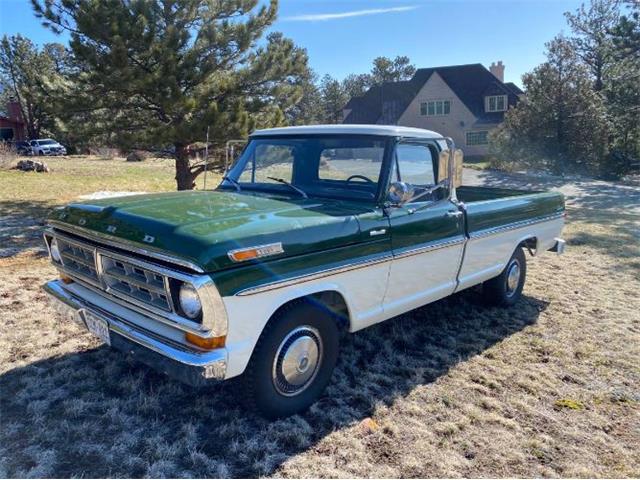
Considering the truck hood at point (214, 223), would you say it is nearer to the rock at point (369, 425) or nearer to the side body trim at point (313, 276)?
the side body trim at point (313, 276)

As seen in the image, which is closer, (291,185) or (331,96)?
(291,185)

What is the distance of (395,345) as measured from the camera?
4.61 m

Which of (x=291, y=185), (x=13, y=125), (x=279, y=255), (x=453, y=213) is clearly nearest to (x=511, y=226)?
(x=453, y=213)

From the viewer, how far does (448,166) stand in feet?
14.1

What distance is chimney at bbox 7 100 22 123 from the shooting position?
4694 centimetres

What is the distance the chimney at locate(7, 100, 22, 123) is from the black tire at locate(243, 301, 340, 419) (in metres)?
53.1

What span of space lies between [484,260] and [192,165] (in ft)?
30.6

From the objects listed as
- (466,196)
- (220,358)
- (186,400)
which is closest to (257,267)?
(220,358)

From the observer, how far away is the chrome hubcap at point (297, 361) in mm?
3230

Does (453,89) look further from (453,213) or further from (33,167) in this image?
(453,213)

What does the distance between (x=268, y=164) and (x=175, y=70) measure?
22.3 ft

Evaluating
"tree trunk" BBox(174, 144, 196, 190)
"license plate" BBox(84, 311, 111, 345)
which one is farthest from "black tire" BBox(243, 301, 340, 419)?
"tree trunk" BBox(174, 144, 196, 190)

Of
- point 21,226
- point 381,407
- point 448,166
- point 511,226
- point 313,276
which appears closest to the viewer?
point 313,276

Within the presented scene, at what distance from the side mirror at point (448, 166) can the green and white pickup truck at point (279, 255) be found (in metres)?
0.01
